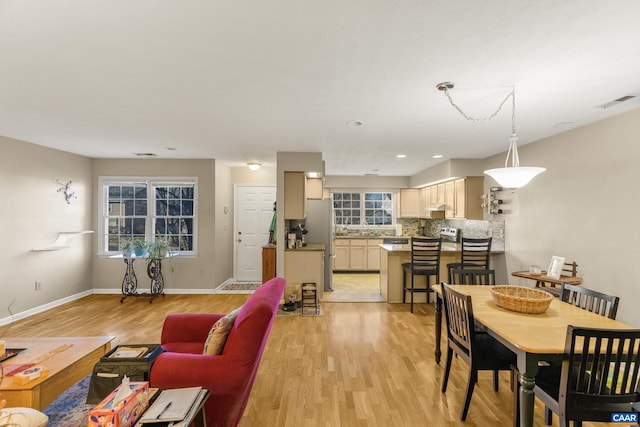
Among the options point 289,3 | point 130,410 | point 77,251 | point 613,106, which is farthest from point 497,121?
point 77,251

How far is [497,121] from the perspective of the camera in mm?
3193

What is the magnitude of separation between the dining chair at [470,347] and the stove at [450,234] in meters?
4.27

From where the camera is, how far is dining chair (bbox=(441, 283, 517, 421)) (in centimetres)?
212

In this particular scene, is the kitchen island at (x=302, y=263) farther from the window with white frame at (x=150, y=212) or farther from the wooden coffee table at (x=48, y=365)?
the wooden coffee table at (x=48, y=365)

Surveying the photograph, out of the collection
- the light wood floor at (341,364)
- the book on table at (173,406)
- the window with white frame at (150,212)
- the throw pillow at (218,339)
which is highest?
the window with white frame at (150,212)

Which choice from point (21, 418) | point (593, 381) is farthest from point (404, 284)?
point (21, 418)

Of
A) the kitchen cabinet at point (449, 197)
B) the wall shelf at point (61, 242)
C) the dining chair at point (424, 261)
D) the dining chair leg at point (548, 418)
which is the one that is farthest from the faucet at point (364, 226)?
the dining chair leg at point (548, 418)

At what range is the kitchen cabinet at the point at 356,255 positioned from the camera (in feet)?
24.9

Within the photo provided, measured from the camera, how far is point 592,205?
323 centimetres

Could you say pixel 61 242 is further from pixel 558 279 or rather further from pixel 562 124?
pixel 562 124

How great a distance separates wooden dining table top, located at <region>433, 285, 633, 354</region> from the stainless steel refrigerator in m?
3.33

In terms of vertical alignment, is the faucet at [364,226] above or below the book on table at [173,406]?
above

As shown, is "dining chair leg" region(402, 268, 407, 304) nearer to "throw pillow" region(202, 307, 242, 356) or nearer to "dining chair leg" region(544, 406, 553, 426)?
"dining chair leg" region(544, 406, 553, 426)

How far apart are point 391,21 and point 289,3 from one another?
0.53m
